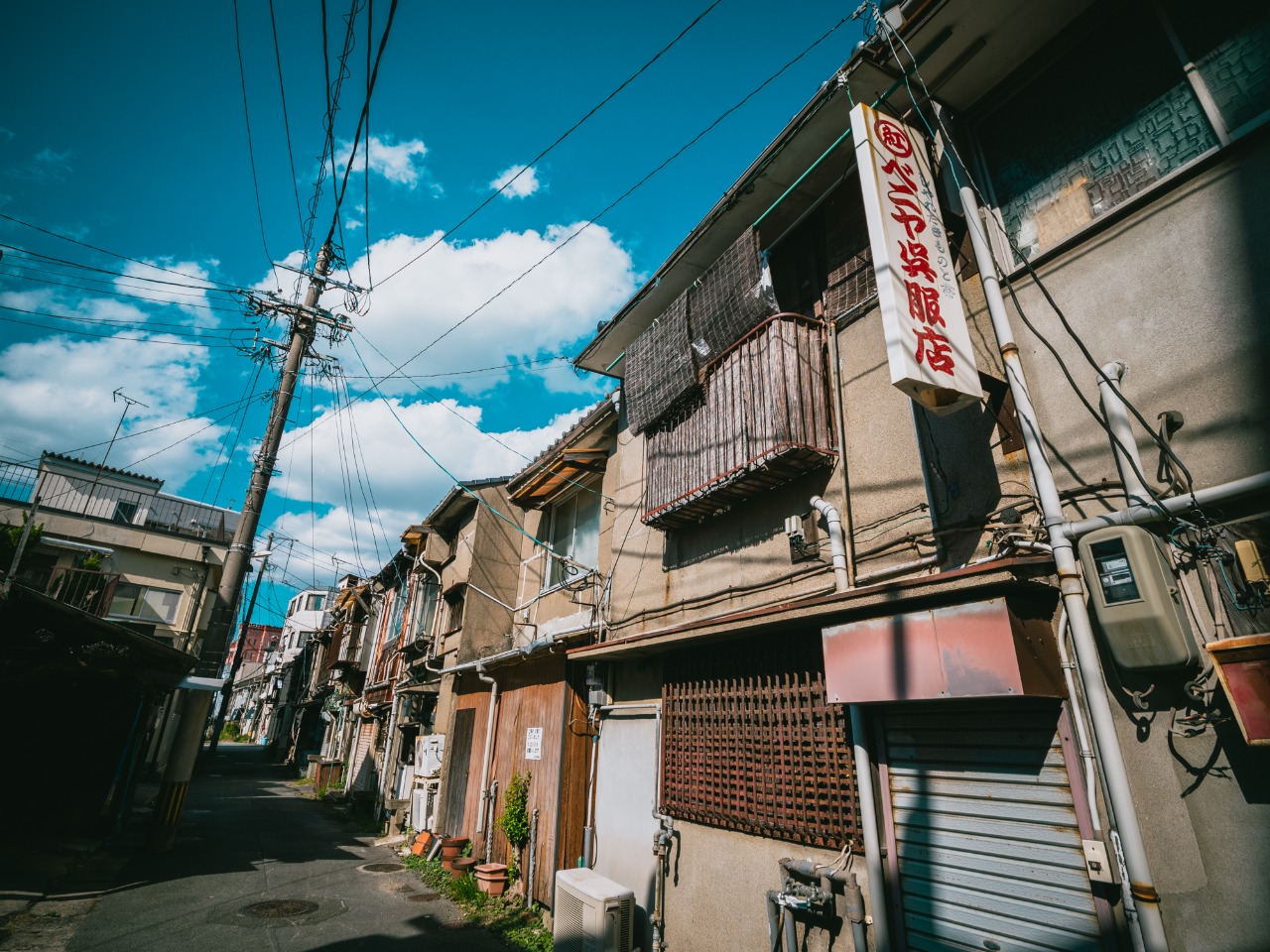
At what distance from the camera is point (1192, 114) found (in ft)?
14.8

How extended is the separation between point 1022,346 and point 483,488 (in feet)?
43.8

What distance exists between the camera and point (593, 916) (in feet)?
22.7

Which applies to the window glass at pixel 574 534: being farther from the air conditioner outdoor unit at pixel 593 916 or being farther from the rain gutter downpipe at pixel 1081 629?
the rain gutter downpipe at pixel 1081 629

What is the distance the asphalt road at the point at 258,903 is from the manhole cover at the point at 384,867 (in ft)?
0.52

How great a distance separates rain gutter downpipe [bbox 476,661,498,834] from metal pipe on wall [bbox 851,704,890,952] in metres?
9.13

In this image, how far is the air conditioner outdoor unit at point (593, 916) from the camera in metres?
6.82

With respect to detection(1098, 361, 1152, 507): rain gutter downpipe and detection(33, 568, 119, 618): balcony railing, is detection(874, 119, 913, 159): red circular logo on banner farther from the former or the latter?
detection(33, 568, 119, 618): balcony railing

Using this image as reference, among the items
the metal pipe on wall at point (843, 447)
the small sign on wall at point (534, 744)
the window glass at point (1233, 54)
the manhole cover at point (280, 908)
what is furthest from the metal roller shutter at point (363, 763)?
the window glass at point (1233, 54)

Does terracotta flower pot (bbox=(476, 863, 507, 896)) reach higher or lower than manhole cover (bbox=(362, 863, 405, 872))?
higher

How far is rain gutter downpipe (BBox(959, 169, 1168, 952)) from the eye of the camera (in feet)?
11.1

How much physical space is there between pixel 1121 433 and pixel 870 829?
3.70 m

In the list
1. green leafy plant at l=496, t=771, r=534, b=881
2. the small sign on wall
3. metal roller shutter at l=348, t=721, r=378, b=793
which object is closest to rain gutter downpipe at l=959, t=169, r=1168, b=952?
the small sign on wall

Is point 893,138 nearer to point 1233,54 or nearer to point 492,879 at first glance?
point 1233,54

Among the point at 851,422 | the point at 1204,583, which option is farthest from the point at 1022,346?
the point at 1204,583
